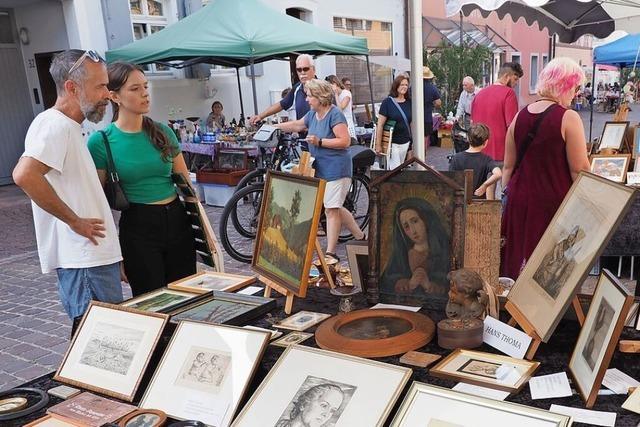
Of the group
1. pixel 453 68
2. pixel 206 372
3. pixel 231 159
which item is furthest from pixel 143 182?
pixel 453 68

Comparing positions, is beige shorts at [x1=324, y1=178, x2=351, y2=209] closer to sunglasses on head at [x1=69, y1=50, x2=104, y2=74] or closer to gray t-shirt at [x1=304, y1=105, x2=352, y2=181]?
gray t-shirt at [x1=304, y1=105, x2=352, y2=181]

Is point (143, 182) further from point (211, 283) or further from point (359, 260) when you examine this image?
point (359, 260)

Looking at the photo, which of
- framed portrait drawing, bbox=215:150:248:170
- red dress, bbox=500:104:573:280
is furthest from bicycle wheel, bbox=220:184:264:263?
red dress, bbox=500:104:573:280

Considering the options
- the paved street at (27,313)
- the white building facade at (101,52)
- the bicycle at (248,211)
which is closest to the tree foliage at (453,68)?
the white building facade at (101,52)

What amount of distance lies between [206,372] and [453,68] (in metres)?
13.9

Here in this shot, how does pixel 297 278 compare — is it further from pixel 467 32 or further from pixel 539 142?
pixel 467 32

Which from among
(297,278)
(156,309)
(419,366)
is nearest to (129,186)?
(156,309)

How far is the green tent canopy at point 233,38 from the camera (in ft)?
22.8

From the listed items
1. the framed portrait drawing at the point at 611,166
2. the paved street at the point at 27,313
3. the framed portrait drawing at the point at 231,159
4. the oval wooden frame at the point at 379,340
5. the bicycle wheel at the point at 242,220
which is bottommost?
the paved street at the point at 27,313

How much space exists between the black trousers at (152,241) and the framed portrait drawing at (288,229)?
57 centimetres

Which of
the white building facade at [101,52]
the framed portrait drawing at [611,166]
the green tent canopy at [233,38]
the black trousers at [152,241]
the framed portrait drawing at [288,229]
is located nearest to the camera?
the framed portrait drawing at [288,229]

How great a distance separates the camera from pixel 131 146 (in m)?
→ 2.24

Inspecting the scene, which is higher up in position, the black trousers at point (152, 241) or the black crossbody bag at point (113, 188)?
the black crossbody bag at point (113, 188)

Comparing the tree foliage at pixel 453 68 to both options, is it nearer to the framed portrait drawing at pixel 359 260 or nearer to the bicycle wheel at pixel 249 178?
the bicycle wheel at pixel 249 178
